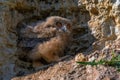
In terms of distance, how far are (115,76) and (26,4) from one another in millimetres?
1715

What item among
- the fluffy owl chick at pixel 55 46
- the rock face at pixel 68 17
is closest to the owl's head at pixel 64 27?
the fluffy owl chick at pixel 55 46

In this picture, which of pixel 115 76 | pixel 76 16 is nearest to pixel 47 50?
pixel 76 16

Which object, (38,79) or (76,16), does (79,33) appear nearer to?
(76,16)

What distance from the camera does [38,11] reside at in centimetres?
504

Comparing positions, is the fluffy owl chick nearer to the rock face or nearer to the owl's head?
the owl's head

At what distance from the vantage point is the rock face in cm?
452

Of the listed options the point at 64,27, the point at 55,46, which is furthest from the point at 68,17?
the point at 55,46

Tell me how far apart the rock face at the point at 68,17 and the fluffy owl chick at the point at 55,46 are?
0.42ft

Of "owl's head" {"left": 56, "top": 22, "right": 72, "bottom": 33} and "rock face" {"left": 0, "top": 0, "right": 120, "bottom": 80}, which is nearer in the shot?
"rock face" {"left": 0, "top": 0, "right": 120, "bottom": 80}

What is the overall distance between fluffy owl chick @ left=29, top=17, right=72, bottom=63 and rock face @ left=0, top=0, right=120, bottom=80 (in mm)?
127

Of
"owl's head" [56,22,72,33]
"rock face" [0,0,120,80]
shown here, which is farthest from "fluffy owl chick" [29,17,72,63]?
"rock face" [0,0,120,80]

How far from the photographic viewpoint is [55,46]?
4.65 meters

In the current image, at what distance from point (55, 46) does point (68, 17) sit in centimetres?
60

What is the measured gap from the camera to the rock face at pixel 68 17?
4520mm
